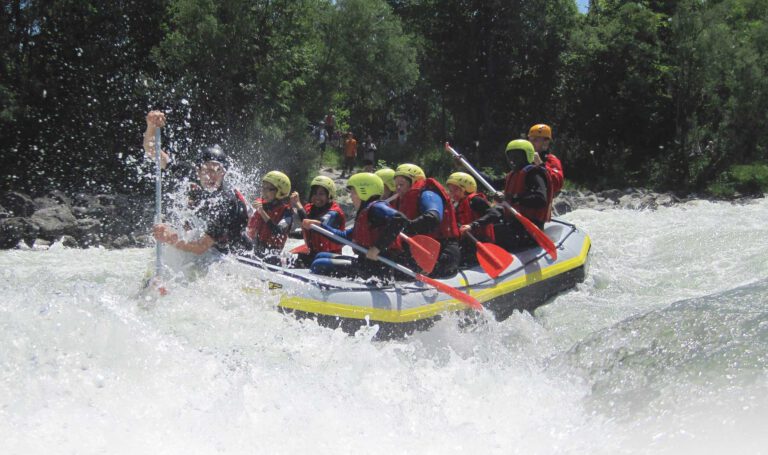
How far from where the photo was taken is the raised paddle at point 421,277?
5684 millimetres

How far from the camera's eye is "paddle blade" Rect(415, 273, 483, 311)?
18.7 ft

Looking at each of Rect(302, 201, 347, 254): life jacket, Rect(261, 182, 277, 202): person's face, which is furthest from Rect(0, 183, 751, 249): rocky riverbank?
Rect(261, 182, 277, 202): person's face

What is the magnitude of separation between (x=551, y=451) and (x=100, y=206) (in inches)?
419

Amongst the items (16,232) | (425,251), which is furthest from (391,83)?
(425,251)

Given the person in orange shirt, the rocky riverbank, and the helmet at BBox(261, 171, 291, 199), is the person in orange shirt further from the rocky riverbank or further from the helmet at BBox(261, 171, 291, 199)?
the helmet at BBox(261, 171, 291, 199)

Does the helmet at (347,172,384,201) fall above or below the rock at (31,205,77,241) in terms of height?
above

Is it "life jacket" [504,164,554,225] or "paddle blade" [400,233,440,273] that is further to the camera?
"life jacket" [504,164,554,225]

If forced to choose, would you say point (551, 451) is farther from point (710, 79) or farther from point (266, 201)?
point (710, 79)

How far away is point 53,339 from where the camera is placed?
4.01m

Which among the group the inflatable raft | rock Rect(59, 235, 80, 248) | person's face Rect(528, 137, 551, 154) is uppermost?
person's face Rect(528, 137, 551, 154)

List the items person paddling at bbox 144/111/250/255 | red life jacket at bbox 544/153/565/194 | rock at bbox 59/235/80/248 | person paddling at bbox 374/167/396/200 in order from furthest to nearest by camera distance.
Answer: rock at bbox 59/235/80/248
red life jacket at bbox 544/153/565/194
person paddling at bbox 374/167/396/200
person paddling at bbox 144/111/250/255

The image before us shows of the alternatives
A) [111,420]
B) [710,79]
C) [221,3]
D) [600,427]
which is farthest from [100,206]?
[710,79]

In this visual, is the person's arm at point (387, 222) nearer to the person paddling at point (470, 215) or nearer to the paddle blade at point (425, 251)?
the paddle blade at point (425, 251)

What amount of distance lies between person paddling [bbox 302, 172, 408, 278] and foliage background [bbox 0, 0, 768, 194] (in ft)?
17.6
